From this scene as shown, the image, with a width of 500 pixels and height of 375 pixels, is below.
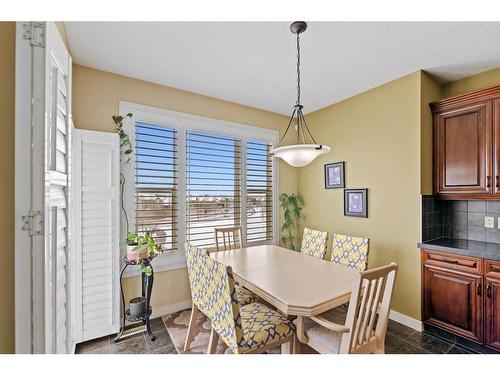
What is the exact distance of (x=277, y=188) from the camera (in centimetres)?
389

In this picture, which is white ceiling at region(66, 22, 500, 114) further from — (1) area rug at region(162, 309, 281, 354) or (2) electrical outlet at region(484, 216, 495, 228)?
(1) area rug at region(162, 309, 281, 354)

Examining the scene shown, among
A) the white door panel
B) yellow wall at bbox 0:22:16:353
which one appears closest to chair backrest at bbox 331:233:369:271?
the white door panel

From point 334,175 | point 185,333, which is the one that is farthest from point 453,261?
point 185,333

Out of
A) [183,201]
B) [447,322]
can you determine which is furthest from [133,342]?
[447,322]

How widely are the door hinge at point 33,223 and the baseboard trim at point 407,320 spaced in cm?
330

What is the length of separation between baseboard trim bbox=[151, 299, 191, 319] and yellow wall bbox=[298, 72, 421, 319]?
2.15 m

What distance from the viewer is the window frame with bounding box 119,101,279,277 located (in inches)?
105

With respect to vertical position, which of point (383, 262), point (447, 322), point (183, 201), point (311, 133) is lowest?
point (447, 322)

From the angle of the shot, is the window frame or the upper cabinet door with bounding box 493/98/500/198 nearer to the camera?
the upper cabinet door with bounding box 493/98/500/198

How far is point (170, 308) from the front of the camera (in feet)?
9.43

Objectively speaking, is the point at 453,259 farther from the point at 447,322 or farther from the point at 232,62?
the point at 232,62

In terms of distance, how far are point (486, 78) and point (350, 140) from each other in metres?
1.44

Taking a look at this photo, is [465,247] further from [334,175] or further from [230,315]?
[230,315]

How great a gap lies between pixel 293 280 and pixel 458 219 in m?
2.24
